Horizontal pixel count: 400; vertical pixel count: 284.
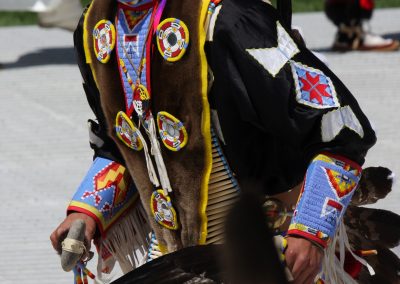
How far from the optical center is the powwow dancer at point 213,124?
2447 mm

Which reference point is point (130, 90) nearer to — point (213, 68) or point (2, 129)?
point (213, 68)

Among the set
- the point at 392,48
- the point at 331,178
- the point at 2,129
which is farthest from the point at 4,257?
the point at 392,48

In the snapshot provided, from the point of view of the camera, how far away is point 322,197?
8.08 ft

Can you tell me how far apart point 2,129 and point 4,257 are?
2.34m

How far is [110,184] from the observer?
2.91 metres

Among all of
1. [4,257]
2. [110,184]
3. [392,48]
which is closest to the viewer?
[110,184]

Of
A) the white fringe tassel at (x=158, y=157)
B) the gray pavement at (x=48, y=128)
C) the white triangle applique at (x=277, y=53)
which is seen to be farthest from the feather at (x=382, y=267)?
the gray pavement at (x=48, y=128)

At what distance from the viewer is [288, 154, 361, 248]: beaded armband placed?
245cm

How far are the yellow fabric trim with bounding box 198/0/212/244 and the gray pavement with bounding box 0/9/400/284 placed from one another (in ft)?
Answer: 8.38

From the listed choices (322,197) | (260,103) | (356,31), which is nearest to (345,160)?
(322,197)

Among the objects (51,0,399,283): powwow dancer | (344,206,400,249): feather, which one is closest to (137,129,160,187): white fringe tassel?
(51,0,399,283): powwow dancer

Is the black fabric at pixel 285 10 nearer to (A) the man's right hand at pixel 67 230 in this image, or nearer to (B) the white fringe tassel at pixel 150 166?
(B) the white fringe tassel at pixel 150 166

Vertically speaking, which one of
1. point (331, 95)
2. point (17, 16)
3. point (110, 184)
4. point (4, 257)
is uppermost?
point (331, 95)

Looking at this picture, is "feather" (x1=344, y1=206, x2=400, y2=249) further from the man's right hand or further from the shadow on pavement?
the shadow on pavement
